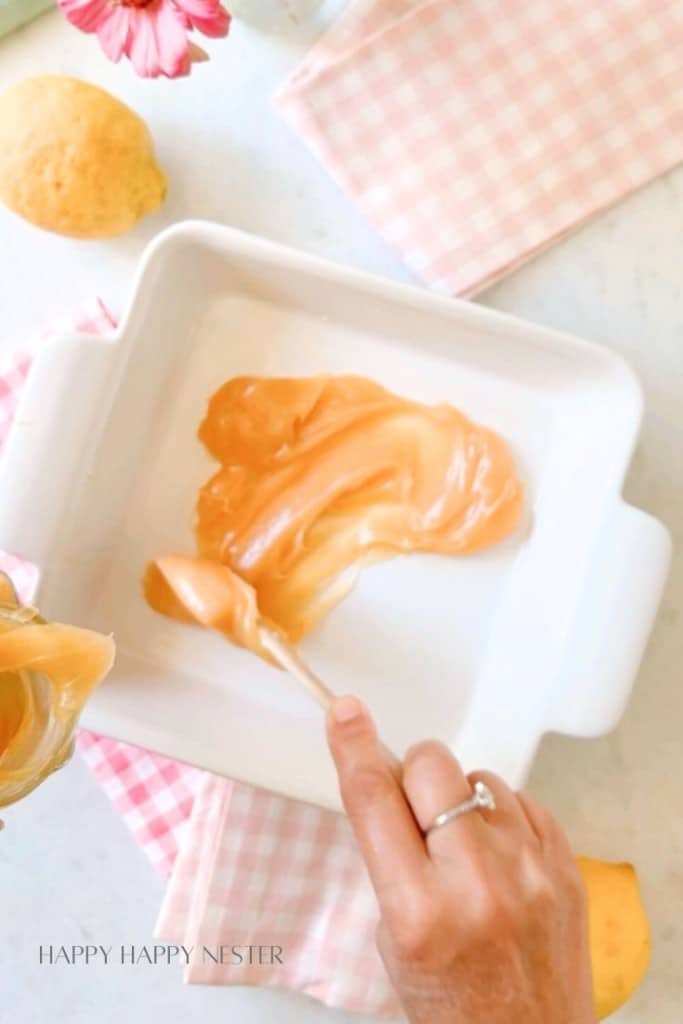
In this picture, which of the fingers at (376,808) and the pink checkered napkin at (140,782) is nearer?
the fingers at (376,808)

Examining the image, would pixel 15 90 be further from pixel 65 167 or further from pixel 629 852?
A: pixel 629 852

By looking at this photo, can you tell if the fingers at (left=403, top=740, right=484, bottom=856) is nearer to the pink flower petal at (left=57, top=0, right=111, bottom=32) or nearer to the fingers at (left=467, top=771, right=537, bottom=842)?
the fingers at (left=467, top=771, right=537, bottom=842)

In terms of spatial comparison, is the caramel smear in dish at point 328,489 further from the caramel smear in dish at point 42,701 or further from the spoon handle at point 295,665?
the caramel smear in dish at point 42,701

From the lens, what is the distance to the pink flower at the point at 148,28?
60 centimetres

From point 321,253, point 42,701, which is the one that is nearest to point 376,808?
point 42,701

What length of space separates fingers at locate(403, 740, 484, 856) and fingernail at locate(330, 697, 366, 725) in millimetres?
33

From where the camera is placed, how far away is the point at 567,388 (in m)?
0.70

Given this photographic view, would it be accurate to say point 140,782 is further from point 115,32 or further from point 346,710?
point 115,32

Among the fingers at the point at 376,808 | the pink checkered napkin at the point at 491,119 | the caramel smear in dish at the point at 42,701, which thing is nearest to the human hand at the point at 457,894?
the fingers at the point at 376,808

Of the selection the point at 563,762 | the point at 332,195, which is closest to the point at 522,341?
the point at 332,195

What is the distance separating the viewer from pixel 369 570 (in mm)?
693

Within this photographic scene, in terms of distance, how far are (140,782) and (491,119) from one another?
19.7 inches

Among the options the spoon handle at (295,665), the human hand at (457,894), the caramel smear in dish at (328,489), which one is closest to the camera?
the human hand at (457,894)

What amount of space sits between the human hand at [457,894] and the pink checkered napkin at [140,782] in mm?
218
